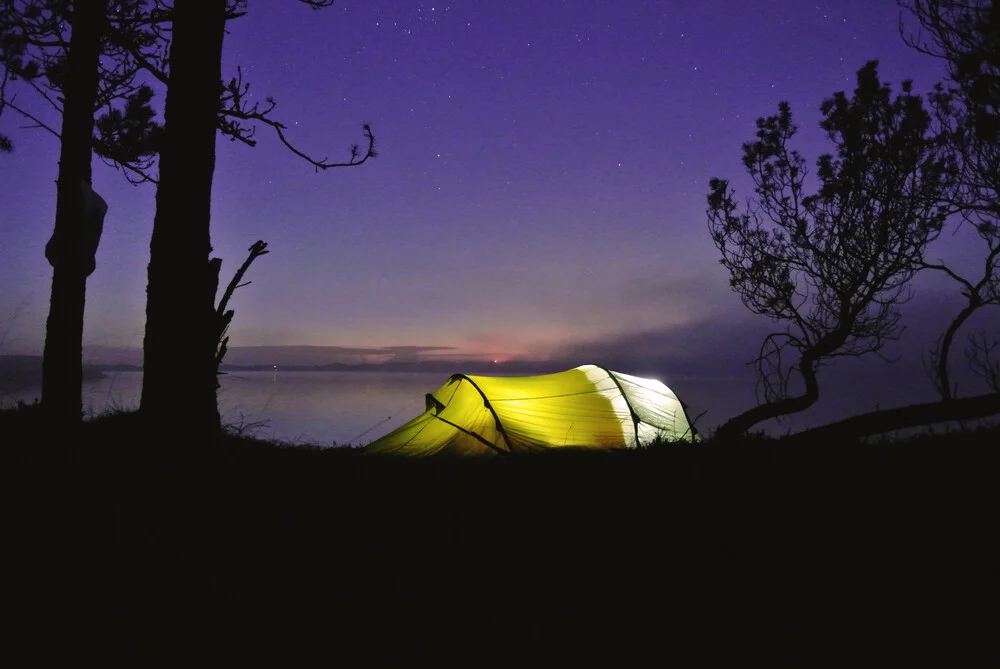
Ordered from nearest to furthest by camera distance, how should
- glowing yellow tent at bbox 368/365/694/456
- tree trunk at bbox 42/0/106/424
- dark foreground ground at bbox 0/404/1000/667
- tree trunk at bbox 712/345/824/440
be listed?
dark foreground ground at bbox 0/404/1000/667
tree trunk at bbox 42/0/106/424
tree trunk at bbox 712/345/824/440
glowing yellow tent at bbox 368/365/694/456

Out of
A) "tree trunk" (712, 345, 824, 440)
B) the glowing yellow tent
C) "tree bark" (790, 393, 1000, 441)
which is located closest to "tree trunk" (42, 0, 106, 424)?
the glowing yellow tent

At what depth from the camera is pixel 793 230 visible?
9672 mm

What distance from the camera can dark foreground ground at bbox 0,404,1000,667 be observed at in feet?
9.33

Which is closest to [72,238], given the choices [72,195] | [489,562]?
[72,195]

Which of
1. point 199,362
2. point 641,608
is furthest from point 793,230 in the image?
point 199,362

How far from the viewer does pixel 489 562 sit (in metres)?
3.57

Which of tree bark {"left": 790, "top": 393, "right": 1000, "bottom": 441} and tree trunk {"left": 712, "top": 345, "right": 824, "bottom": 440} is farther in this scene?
tree trunk {"left": 712, "top": 345, "right": 824, "bottom": 440}

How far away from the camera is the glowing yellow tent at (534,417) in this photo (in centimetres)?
912

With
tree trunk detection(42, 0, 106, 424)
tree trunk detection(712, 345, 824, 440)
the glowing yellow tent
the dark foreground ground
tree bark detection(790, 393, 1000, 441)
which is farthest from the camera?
the glowing yellow tent

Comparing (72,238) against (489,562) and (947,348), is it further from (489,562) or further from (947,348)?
(947,348)

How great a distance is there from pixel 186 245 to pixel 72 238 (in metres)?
2.72

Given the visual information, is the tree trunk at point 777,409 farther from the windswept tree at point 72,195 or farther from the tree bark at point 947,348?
the windswept tree at point 72,195

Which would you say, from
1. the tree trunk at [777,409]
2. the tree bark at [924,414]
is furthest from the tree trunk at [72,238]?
the tree bark at [924,414]

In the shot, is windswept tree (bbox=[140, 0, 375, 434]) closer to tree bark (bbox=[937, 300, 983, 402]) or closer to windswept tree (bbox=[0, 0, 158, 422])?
windswept tree (bbox=[0, 0, 158, 422])
